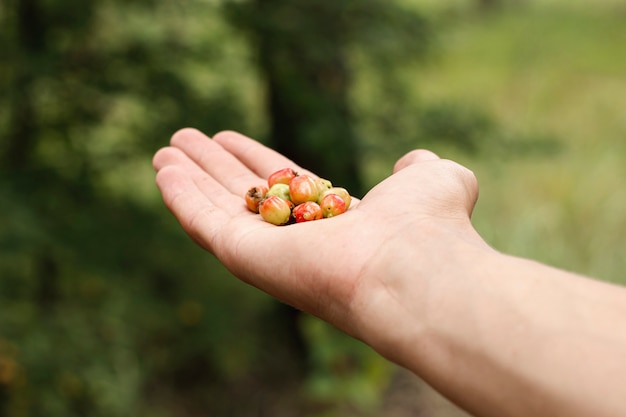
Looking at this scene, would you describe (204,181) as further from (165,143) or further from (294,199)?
(165,143)

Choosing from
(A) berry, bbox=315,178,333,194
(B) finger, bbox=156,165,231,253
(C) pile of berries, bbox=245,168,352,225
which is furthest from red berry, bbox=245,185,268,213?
(A) berry, bbox=315,178,333,194

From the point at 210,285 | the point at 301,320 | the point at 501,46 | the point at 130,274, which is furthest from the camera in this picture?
the point at 501,46

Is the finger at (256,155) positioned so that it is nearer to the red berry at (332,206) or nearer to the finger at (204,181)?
the finger at (204,181)

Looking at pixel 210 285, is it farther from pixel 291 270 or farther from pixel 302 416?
pixel 291 270

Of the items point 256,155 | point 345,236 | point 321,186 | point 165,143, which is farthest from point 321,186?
point 165,143

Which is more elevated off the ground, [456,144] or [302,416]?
[456,144]


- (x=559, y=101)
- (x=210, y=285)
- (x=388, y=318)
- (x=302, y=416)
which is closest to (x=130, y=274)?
(x=210, y=285)
